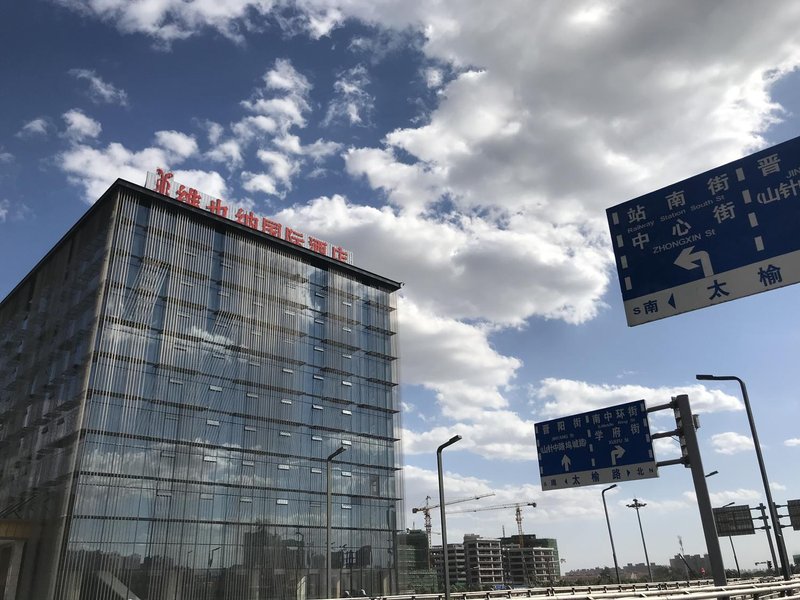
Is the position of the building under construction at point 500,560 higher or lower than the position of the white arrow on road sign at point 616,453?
lower

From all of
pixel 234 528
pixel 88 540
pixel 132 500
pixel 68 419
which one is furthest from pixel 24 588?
pixel 234 528

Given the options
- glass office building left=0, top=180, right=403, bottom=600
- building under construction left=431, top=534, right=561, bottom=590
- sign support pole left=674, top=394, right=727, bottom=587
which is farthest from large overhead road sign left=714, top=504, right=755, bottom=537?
building under construction left=431, top=534, right=561, bottom=590

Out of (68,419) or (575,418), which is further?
(68,419)

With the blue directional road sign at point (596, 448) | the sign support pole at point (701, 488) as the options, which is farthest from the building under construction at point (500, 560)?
the sign support pole at point (701, 488)

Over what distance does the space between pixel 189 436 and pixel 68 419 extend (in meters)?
9.81

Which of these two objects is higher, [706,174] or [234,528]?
[706,174]

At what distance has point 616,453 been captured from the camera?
88.1ft

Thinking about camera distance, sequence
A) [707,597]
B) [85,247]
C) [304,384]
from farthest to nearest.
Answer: [304,384], [85,247], [707,597]

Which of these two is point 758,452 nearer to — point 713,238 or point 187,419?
point 713,238

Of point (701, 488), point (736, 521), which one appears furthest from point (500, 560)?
point (701, 488)

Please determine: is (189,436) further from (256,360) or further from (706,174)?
(706,174)

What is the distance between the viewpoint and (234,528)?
55406mm

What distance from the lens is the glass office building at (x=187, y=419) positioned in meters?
48.5

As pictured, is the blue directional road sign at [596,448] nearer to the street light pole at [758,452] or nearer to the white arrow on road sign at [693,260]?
the street light pole at [758,452]
